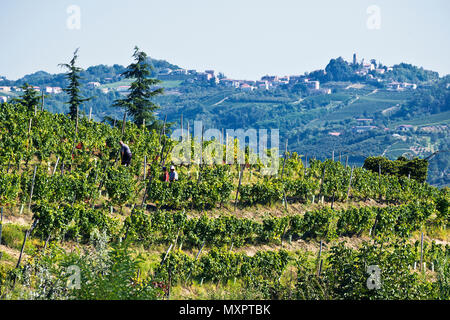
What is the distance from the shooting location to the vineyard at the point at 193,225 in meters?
8.40

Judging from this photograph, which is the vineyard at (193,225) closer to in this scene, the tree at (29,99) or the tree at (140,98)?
the tree at (29,99)

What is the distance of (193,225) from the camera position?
15266mm

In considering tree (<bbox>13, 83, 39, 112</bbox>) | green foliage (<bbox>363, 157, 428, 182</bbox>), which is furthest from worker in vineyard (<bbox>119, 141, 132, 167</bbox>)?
green foliage (<bbox>363, 157, 428, 182</bbox>)

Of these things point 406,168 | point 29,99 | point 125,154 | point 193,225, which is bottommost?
point 406,168

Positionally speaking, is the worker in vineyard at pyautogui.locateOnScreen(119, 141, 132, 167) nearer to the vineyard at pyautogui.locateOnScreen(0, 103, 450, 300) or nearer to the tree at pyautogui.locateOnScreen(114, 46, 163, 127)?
the vineyard at pyautogui.locateOnScreen(0, 103, 450, 300)

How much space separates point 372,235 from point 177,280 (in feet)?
33.0

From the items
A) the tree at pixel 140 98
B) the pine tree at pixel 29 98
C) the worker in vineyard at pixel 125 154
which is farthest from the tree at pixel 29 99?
the worker in vineyard at pixel 125 154

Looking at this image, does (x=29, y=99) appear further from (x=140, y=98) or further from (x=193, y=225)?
(x=193, y=225)

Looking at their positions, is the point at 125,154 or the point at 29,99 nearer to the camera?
the point at 125,154

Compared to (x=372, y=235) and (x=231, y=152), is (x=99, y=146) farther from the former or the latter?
(x=372, y=235)

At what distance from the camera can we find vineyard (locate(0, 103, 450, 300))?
27.6ft

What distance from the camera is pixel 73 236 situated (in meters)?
13.3

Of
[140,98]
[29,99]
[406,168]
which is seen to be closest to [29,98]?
[29,99]

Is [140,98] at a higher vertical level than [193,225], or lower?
higher
